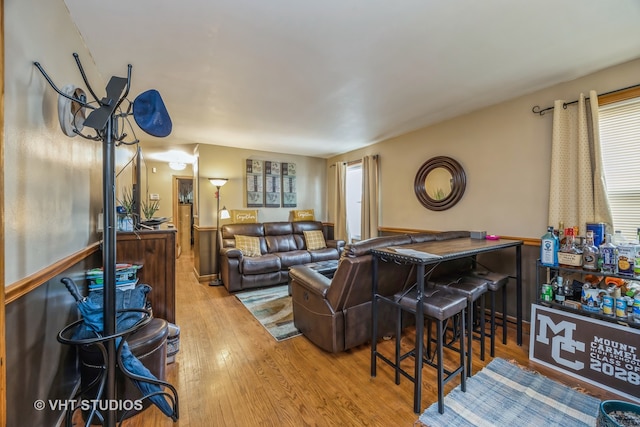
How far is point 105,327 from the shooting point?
1.16 metres

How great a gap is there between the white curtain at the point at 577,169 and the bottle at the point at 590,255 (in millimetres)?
352

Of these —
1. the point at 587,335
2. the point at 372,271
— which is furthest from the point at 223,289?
the point at 587,335

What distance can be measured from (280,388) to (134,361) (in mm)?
911

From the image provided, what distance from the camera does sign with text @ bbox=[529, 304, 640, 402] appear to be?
1672 mm

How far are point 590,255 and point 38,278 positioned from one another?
131 inches

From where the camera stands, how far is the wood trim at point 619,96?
6.71 ft

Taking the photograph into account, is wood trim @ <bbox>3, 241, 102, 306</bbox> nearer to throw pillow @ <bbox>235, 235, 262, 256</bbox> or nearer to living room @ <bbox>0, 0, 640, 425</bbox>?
living room @ <bbox>0, 0, 640, 425</bbox>

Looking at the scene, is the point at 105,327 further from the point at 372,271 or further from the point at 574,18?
the point at 574,18

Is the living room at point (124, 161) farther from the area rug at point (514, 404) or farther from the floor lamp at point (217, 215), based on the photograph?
the area rug at point (514, 404)

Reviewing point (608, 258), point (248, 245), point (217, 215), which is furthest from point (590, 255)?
point (217, 215)

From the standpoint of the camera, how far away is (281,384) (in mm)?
1800

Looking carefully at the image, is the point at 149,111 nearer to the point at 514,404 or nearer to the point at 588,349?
the point at 514,404

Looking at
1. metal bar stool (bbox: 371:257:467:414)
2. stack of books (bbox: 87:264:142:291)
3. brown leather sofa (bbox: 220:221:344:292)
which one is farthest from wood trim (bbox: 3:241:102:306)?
brown leather sofa (bbox: 220:221:344:292)

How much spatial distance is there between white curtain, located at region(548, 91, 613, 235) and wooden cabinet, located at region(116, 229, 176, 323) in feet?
11.5
